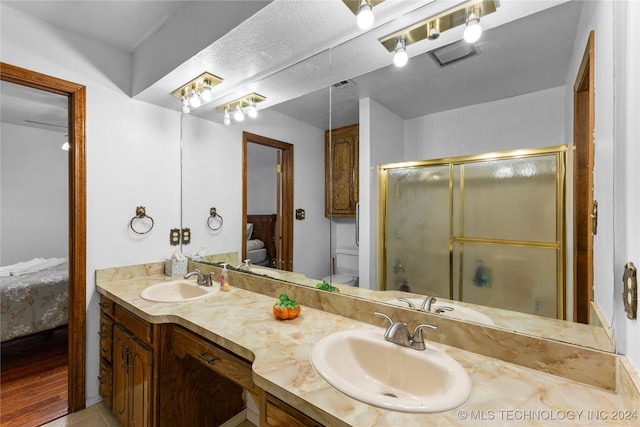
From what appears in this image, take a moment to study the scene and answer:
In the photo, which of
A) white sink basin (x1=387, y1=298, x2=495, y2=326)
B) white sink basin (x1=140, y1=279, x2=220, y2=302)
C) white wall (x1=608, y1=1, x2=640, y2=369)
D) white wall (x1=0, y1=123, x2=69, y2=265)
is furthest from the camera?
white wall (x1=0, y1=123, x2=69, y2=265)

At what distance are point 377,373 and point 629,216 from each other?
2.85ft

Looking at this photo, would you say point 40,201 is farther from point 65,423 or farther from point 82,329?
point 65,423

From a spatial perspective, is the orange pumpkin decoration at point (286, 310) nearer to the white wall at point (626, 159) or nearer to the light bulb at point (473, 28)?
the white wall at point (626, 159)

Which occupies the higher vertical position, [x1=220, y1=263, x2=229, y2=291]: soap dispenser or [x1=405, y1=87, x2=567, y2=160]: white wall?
[x1=405, y1=87, x2=567, y2=160]: white wall

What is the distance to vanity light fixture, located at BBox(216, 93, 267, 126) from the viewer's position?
1941 millimetres

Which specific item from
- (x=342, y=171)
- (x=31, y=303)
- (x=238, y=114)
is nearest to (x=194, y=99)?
(x=238, y=114)

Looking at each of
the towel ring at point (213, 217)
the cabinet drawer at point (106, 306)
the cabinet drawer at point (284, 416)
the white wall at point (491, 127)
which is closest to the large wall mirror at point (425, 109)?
the white wall at point (491, 127)

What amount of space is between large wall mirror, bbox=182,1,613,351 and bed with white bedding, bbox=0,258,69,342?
2.57 metres

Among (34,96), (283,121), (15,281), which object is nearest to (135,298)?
(283,121)

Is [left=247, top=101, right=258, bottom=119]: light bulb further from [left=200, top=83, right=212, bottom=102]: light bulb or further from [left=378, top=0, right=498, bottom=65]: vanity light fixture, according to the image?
[left=378, top=0, right=498, bottom=65]: vanity light fixture

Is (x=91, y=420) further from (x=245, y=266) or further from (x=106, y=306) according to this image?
(x=245, y=266)

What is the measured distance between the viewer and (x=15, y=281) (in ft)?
8.66

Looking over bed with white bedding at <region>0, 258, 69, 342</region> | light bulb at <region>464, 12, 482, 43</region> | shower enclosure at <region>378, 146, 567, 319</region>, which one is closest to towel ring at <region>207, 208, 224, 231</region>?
shower enclosure at <region>378, 146, 567, 319</region>

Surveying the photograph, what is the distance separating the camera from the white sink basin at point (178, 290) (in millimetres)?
1856
